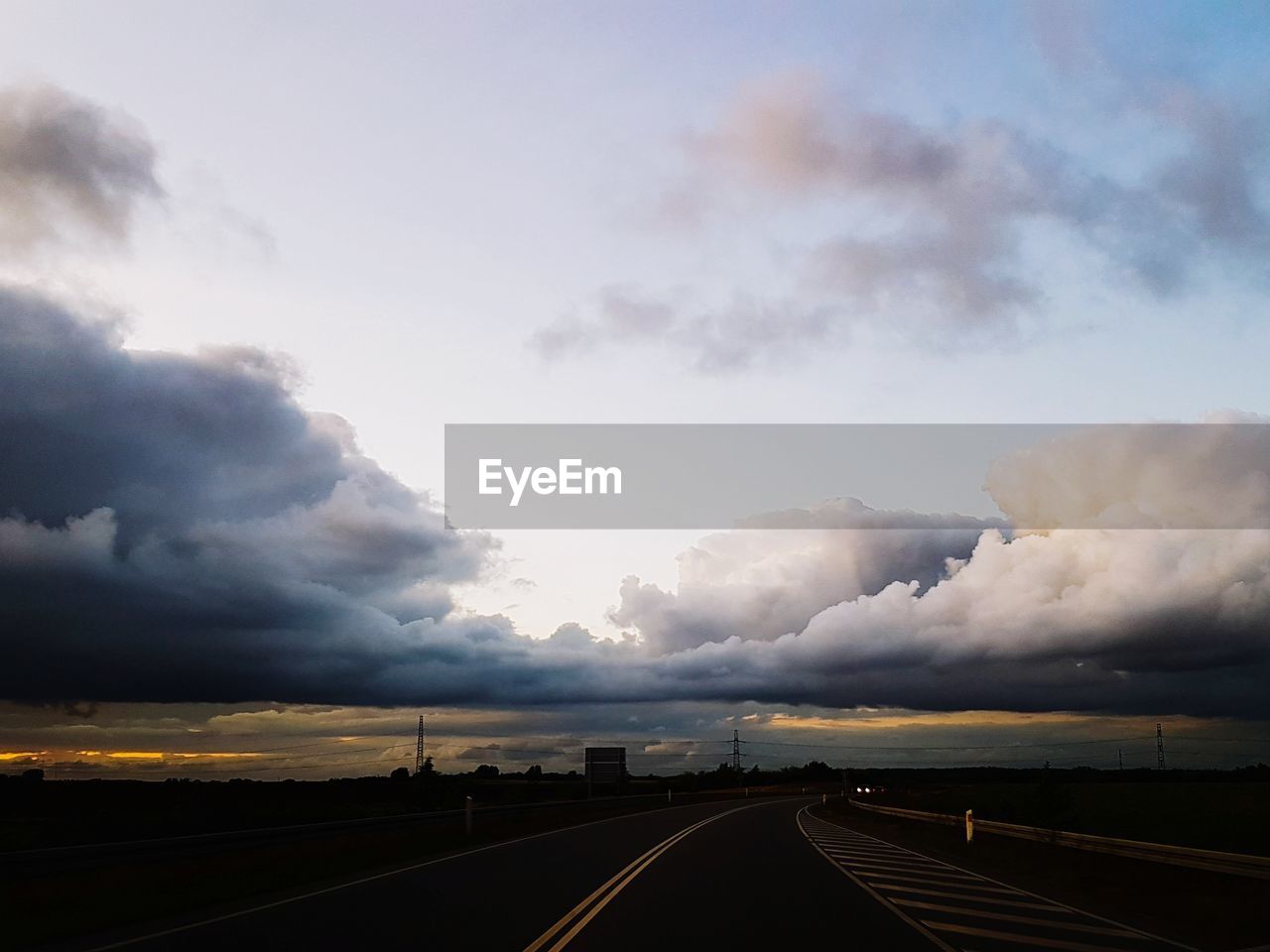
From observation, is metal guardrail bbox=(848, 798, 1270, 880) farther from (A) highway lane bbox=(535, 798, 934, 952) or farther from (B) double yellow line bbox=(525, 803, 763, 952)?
(B) double yellow line bbox=(525, 803, 763, 952)

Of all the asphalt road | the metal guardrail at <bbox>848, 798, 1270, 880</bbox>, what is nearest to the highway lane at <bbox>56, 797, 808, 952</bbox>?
the asphalt road

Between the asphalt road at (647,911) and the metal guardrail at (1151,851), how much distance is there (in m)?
3.21

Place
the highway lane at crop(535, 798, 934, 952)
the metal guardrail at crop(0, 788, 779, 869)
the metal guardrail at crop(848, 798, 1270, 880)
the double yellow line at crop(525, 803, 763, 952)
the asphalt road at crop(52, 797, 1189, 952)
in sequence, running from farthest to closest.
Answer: the metal guardrail at crop(848, 798, 1270, 880) → the metal guardrail at crop(0, 788, 779, 869) → the asphalt road at crop(52, 797, 1189, 952) → the highway lane at crop(535, 798, 934, 952) → the double yellow line at crop(525, 803, 763, 952)

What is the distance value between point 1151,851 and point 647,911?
12265 millimetres

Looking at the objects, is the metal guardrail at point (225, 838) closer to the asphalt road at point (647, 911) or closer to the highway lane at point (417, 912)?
the highway lane at point (417, 912)

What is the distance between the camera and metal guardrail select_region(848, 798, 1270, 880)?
18.2 meters

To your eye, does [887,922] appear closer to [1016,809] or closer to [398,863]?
[398,863]

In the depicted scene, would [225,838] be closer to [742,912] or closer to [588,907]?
[588,907]

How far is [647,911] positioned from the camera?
17031 millimetres

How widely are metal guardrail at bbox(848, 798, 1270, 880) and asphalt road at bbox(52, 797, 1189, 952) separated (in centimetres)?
321

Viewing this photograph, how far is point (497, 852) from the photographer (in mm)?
31359

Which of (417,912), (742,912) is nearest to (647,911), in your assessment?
(742,912)

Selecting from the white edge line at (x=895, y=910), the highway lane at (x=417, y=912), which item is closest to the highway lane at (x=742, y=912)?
the white edge line at (x=895, y=910)

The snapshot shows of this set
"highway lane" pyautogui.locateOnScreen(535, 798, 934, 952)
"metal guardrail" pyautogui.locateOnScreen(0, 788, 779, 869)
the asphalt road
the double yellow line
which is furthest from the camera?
"metal guardrail" pyautogui.locateOnScreen(0, 788, 779, 869)
